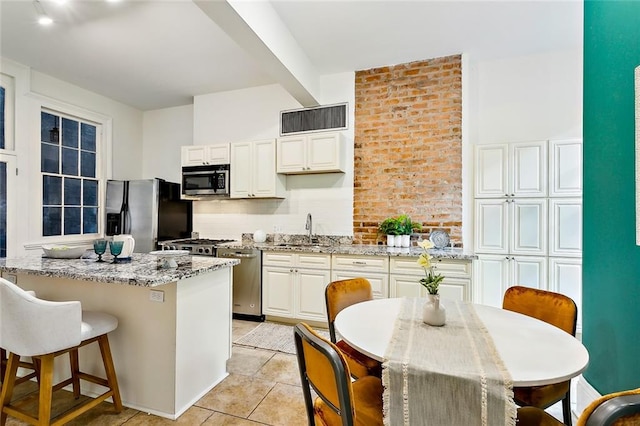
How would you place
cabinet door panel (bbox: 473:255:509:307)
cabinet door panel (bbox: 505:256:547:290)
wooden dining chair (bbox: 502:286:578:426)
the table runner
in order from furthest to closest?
cabinet door panel (bbox: 473:255:509:307)
cabinet door panel (bbox: 505:256:547:290)
wooden dining chair (bbox: 502:286:578:426)
the table runner

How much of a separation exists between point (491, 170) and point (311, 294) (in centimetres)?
252

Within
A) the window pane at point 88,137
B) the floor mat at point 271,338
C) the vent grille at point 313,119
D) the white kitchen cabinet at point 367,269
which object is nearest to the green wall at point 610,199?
the white kitchen cabinet at point 367,269

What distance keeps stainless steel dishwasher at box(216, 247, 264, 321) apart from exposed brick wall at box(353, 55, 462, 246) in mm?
1334

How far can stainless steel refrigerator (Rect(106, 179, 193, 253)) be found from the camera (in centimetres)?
452

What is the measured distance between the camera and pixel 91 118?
4.78 m

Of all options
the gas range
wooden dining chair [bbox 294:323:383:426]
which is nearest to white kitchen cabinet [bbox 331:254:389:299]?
the gas range

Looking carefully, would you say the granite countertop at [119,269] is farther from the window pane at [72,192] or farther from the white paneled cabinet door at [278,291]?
the window pane at [72,192]

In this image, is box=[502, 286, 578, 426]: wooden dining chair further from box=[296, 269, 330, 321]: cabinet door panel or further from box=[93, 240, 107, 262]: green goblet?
box=[93, 240, 107, 262]: green goblet

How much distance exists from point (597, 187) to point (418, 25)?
7.14ft

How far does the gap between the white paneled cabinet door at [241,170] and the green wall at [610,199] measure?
353cm

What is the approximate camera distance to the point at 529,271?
3.42 metres

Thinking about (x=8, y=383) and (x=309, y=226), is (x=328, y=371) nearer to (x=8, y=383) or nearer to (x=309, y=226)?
(x=8, y=383)

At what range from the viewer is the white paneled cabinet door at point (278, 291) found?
12.2 ft

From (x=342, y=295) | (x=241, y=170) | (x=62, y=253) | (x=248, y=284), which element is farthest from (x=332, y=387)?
(x=241, y=170)
